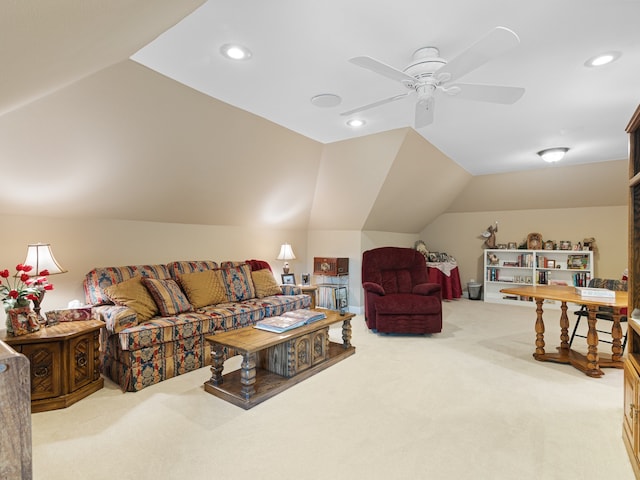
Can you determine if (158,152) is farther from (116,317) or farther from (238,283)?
(238,283)

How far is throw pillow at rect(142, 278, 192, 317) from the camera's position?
125 inches

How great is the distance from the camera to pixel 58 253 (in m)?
3.15

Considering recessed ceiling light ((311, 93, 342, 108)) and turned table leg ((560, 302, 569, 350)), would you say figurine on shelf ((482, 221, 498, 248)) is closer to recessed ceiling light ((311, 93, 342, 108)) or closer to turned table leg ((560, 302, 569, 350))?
turned table leg ((560, 302, 569, 350))

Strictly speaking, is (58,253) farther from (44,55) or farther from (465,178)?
(465,178)

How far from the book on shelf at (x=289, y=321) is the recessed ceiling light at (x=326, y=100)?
1906 millimetres

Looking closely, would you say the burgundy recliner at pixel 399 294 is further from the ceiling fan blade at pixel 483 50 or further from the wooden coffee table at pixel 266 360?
the ceiling fan blade at pixel 483 50

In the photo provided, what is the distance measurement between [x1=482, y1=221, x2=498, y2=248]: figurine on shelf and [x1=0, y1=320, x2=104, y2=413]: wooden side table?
6.68 metres

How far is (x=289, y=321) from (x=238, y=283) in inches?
55.2

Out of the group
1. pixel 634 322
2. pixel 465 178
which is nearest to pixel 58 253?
pixel 634 322

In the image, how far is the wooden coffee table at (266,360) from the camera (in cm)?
244

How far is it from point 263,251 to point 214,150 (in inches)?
85.1

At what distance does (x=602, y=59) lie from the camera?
228cm

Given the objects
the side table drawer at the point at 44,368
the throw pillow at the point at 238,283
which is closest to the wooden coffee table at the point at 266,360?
the side table drawer at the point at 44,368

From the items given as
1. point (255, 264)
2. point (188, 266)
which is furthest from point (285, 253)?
point (188, 266)
